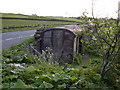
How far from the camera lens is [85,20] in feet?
15.9

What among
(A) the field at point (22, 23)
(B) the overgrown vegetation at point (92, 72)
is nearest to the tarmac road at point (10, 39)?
(A) the field at point (22, 23)

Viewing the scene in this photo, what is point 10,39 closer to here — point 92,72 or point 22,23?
point 92,72

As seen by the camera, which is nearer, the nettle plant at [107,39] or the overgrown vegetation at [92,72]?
the overgrown vegetation at [92,72]

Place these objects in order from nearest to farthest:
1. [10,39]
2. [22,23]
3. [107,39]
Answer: [107,39] → [10,39] → [22,23]

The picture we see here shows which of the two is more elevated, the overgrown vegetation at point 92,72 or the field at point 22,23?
the field at point 22,23

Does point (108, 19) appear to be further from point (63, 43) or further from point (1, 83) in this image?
point (63, 43)

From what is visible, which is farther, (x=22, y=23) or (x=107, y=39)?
(x=22, y=23)

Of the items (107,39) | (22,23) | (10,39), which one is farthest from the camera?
(22,23)

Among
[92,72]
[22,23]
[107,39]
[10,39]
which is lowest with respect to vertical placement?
[92,72]

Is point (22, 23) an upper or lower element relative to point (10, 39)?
upper

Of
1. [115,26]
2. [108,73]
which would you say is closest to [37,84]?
[108,73]

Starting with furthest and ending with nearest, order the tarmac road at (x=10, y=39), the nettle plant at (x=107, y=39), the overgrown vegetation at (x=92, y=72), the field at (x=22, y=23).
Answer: the field at (x=22, y=23) → the tarmac road at (x=10, y=39) → the nettle plant at (x=107, y=39) → the overgrown vegetation at (x=92, y=72)

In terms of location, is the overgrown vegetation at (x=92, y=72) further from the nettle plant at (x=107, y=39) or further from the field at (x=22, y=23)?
the field at (x=22, y=23)

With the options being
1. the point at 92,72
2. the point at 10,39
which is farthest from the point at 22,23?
the point at 92,72
